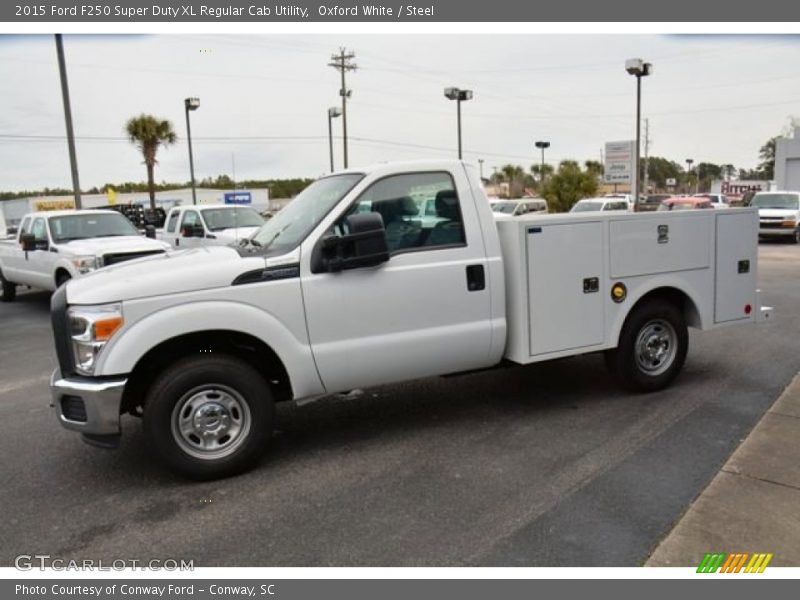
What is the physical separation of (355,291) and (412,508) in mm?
1522

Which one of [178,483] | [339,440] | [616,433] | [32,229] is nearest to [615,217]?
[616,433]

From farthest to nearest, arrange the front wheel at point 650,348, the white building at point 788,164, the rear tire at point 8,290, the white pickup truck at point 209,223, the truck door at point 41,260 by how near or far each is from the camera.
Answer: the white building at point 788,164 < the rear tire at point 8,290 < the white pickup truck at point 209,223 < the truck door at point 41,260 < the front wheel at point 650,348

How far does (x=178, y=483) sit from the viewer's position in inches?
181

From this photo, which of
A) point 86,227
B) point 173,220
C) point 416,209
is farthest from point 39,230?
point 416,209

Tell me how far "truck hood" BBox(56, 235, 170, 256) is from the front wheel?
7811 mm

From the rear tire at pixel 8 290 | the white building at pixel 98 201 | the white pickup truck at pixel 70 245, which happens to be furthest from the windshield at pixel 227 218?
the white building at pixel 98 201

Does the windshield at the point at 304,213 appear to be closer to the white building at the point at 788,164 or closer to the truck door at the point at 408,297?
the truck door at the point at 408,297

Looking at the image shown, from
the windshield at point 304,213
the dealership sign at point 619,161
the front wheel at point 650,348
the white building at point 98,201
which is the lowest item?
the front wheel at point 650,348

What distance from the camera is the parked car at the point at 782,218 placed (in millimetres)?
23016

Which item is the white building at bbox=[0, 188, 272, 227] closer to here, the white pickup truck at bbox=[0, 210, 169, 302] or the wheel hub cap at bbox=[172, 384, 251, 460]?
the white pickup truck at bbox=[0, 210, 169, 302]

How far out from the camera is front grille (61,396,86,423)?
4.35 meters

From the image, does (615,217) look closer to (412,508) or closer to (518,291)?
(518,291)

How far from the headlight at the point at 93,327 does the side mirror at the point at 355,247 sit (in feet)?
4.25

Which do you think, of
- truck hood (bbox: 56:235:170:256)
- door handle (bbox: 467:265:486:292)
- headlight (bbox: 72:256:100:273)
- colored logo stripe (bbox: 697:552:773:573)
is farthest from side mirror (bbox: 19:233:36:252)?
colored logo stripe (bbox: 697:552:773:573)
